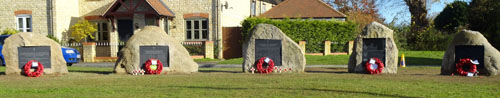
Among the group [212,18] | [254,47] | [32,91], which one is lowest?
[32,91]

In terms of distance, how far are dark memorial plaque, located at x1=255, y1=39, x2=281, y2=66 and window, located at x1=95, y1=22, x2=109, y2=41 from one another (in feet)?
48.1

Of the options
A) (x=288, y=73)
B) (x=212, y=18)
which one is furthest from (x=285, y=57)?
(x=212, y=18)

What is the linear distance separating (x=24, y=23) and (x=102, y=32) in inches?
175

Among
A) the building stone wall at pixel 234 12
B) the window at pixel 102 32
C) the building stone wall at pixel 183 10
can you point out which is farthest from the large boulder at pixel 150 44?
the window at pixel 102 32

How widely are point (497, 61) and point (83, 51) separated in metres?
18.0

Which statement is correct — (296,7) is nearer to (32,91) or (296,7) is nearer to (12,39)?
(12,39)

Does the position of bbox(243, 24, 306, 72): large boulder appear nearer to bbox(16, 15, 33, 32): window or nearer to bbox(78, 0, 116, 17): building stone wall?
bbox(78, 0, 116, 17): building stone wall

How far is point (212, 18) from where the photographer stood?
22.9 meters

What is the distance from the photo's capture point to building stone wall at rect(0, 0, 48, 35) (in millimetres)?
23266

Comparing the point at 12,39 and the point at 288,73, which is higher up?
the point at 12,39

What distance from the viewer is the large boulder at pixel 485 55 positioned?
10.8 meters

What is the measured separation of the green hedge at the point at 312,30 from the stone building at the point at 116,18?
2.38 meters

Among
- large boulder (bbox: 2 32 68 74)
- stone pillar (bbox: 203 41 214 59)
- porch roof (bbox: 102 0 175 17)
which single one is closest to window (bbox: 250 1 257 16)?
porch roof (bbox: 102 0 175 17)

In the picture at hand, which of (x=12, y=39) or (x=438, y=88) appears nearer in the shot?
(x=438, y=88)
